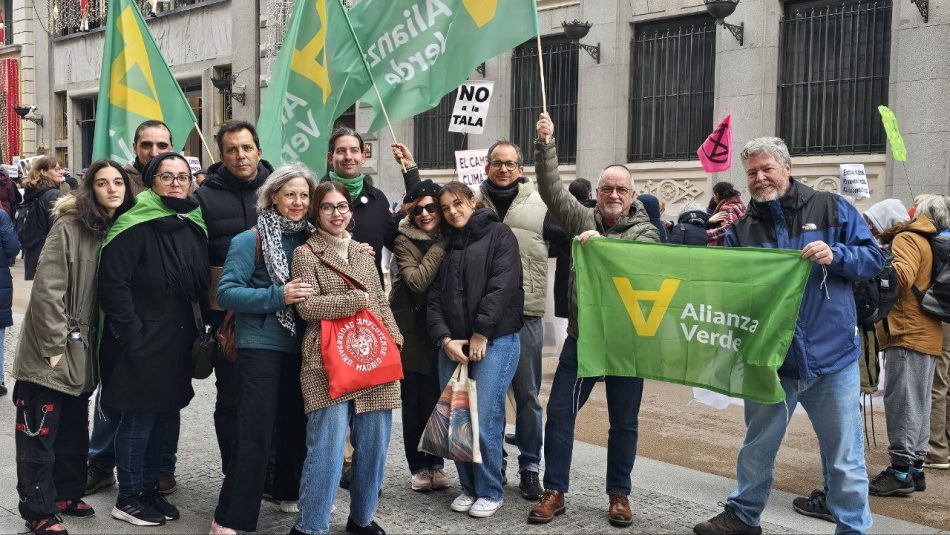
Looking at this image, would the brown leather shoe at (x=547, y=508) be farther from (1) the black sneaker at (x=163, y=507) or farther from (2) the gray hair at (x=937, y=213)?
(2) the gray hair at (x=937, y=213)

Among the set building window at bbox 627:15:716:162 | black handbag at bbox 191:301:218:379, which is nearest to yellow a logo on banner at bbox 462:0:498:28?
black handbag at bbox 191:301:218:379

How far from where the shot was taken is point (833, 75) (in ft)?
47.8

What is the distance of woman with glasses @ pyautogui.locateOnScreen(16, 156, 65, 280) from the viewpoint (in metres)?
9.60

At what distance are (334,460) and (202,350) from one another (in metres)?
1.03

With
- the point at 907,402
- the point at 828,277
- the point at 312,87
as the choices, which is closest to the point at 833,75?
the point at 907,402

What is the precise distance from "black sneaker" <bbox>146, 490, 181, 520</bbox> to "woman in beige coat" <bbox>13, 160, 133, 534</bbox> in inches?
13.5

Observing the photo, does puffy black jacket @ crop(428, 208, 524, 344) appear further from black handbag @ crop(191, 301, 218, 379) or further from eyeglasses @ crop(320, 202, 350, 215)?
black handbag @ crop(191, 301, 218, 379)

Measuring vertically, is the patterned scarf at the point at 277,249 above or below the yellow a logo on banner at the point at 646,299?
above

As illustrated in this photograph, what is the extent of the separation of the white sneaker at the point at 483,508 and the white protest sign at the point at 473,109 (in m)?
4.57

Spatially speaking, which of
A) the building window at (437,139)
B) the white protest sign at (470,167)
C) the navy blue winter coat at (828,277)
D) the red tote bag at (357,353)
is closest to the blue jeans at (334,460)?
the red tote bag at (357,353)

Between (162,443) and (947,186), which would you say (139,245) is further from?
(947,186)

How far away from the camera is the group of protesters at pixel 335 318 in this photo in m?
4.69

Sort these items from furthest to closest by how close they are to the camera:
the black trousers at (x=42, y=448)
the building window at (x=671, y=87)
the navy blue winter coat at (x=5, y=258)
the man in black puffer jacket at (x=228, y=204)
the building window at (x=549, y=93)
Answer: the building window at (x=549, y=93)
the building window at (x=671, y=87)
the navy blue winter coat at (x=5, y=258)
the man in black puffer jacket at (x=228, y=204)
the black trousers at (x=42, y=448)

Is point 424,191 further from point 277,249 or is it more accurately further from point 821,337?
point 821,337
